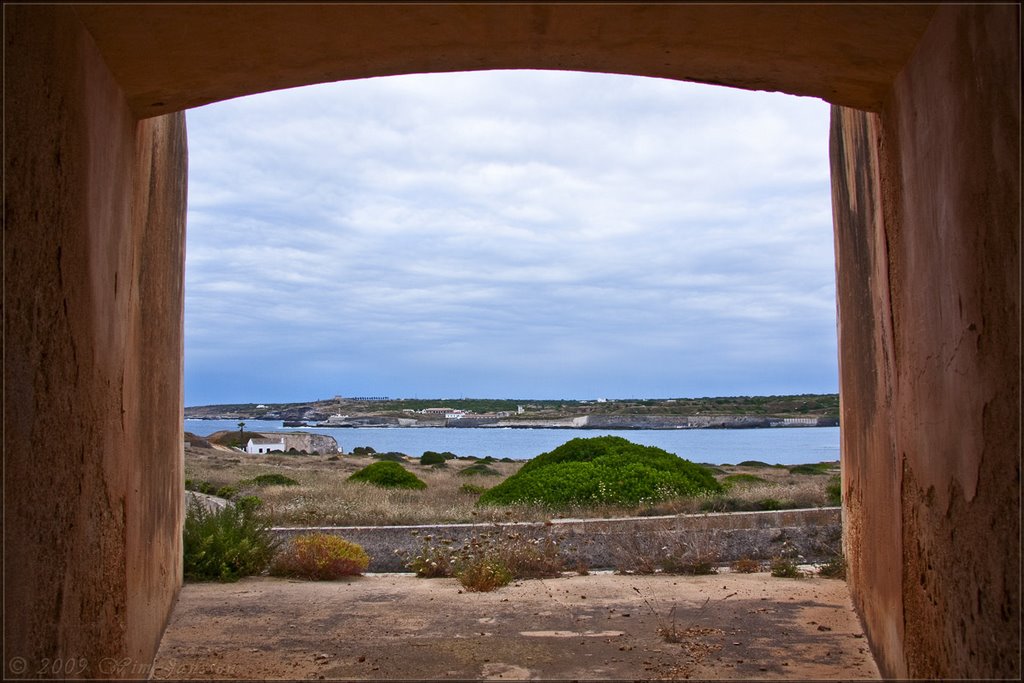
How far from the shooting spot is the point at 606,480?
50.3 ft

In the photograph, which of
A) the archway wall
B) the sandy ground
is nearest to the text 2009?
the sandy ground

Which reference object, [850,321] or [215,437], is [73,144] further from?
[215,437]

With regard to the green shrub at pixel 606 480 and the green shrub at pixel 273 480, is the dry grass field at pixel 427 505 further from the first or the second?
the green shrub at pixel 606 480

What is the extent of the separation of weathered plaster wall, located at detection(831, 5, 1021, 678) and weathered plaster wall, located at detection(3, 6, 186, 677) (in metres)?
3.07

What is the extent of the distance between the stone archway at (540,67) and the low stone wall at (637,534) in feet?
17.7

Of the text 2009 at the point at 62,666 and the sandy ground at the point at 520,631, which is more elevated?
the text 2009 at the point at 62,666

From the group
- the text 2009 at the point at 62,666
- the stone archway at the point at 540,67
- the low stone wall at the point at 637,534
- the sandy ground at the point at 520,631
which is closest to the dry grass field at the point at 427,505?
the low stone wall at the point at 637,534

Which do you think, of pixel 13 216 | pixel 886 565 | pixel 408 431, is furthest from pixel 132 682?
pixel 408 431

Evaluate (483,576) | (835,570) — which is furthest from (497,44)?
(835,570)

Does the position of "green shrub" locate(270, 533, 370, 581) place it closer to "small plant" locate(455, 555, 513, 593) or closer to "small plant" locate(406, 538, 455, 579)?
"small plant" locate(406, 538, 455, 579)

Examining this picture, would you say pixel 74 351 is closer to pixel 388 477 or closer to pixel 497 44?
pixel 497 44

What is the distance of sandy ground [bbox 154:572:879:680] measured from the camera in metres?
5.30

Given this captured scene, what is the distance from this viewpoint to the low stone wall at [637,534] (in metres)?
10.8

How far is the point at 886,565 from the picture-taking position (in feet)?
16.3
